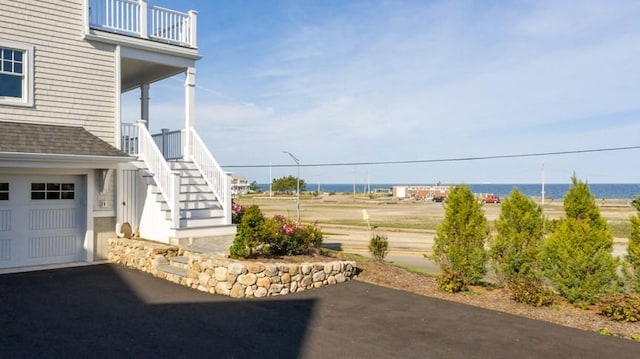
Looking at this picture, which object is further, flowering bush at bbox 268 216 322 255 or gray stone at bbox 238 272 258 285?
flowering bush at bbox 268 216 322 255

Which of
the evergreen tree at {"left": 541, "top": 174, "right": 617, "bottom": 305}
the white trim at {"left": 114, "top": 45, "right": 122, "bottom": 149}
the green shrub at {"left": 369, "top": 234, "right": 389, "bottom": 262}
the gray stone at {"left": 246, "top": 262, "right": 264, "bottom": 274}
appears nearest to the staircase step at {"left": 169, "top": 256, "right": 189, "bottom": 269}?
the gray stone at {"left": 246, "top": 262, "right": 264, "bottom": 274}

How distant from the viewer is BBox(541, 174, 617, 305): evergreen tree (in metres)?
7.65

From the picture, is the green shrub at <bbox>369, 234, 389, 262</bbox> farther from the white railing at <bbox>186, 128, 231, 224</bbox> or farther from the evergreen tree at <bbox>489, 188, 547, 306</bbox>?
the white railing at <bbox>186, 128, 231, 224</bbox>

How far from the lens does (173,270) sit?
9.61 m

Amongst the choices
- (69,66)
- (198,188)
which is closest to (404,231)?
(198,188)

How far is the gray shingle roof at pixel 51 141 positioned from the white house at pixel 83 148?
2 cm

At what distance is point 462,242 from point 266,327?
4.60 metres

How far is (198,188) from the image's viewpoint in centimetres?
1276

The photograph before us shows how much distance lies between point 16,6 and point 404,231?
66.0ft

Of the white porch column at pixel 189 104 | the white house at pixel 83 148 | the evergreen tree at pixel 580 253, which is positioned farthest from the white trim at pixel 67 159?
the evergreen tree at pixel 580 253

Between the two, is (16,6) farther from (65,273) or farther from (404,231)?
(404,231)

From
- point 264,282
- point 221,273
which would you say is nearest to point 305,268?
point 264,282

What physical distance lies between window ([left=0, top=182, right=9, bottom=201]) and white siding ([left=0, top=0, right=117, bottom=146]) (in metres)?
1.53

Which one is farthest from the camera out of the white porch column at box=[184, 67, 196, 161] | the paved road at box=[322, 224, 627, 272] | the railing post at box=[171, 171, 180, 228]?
the paved road at box=[322, 224, 627, 272]
